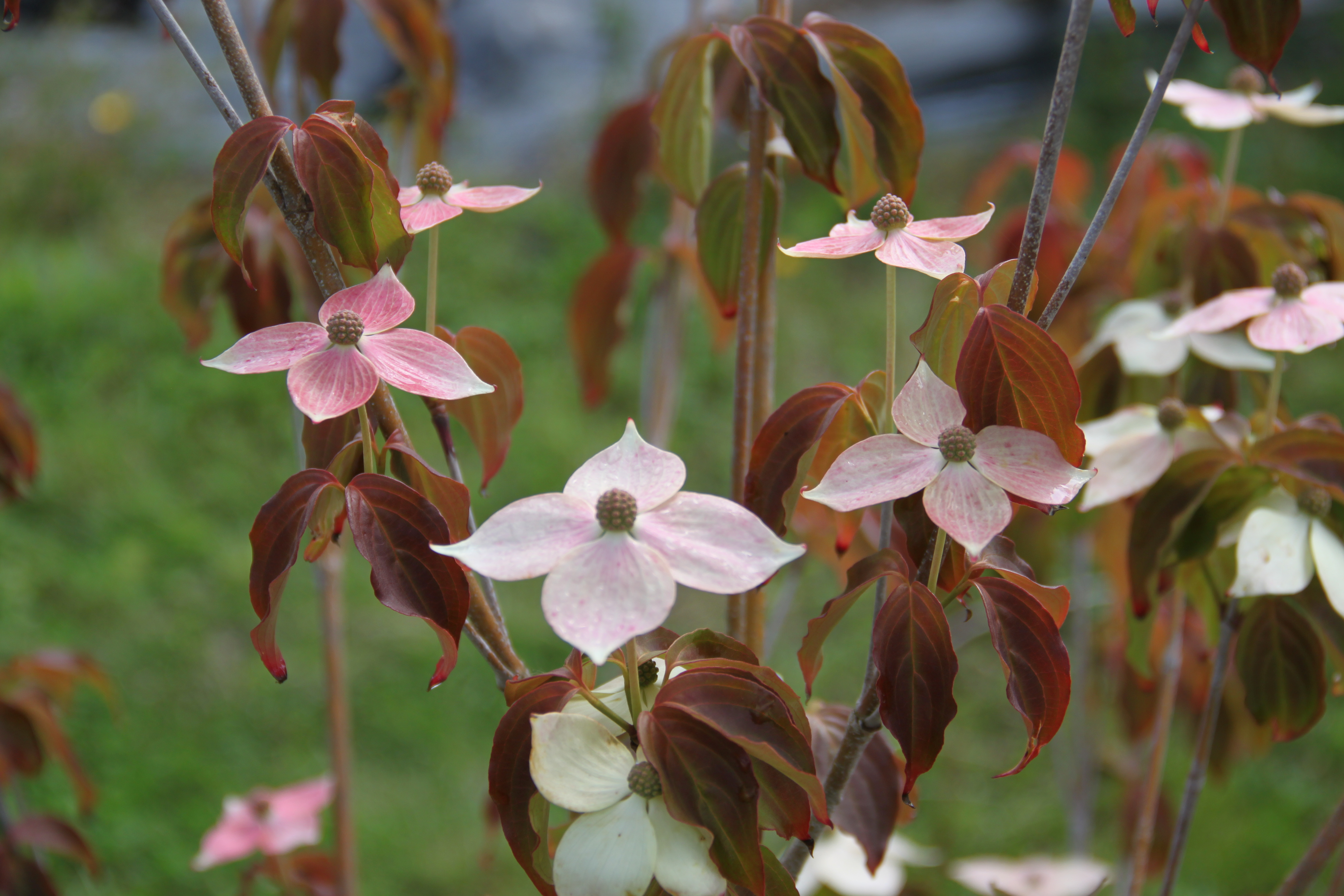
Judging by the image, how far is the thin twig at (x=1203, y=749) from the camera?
2.10 ft

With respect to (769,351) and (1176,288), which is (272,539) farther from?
(1176,288)

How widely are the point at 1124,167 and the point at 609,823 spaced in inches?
13.2

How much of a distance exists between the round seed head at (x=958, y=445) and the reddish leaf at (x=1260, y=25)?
0.21 meters

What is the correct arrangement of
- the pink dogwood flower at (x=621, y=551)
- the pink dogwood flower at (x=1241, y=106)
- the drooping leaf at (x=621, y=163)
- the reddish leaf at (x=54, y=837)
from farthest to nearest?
1. the drooping leaf at (x=621, y=163)
2. the reddish leaf at (x=54, y=837)
3. the pink dogwood flower at (x=1241, y=106)
4. the pink dogwood flower at (x=621, y=551)

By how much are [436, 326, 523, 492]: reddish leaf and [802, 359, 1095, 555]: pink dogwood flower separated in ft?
0.61

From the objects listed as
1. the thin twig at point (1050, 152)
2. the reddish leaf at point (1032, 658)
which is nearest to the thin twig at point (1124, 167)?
the thin twig at point (1050, 152)

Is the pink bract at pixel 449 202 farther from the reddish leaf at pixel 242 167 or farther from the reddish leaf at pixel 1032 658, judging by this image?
the reddish leaf at pixel 1032 658

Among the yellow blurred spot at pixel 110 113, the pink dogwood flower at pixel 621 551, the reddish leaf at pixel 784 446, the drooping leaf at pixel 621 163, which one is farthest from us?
the yellow blurred spot at pixel 110 113

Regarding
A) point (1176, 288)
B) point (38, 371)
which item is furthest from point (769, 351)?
point (38, 371)

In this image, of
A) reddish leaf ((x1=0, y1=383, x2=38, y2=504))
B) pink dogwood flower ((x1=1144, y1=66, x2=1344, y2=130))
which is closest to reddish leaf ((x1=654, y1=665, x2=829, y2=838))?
pink dogwood flower ((x1=1144, y1=66, x2=1344, y2=130))

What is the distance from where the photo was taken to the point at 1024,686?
422 millimetres

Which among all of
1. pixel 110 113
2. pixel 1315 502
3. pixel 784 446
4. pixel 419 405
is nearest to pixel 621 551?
pixel 784 446

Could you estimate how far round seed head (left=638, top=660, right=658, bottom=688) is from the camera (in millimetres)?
460

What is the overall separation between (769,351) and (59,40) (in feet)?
10.4
